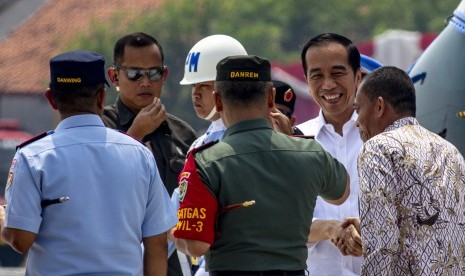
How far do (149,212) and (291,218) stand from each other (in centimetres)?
62

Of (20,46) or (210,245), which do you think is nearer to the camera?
(210,245)

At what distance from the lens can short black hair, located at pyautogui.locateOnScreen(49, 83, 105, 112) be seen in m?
6.13

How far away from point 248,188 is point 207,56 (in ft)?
6.23

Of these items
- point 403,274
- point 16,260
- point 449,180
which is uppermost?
point 449,180

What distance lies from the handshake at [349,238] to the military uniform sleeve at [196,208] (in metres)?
1.02

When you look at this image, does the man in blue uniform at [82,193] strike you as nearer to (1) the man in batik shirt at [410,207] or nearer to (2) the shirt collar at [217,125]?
(1) the man in batik shirt at [410,207]

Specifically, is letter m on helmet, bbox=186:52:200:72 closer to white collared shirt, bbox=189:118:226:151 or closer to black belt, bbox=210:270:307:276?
white collared shirt, bbox=189:118:226:151

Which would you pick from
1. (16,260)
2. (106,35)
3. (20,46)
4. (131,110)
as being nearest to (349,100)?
(131,110)

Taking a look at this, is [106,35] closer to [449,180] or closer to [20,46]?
[20,46]

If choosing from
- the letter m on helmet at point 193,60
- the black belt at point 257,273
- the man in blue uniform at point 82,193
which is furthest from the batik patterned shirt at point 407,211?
the letter m on helmet at point 193,60

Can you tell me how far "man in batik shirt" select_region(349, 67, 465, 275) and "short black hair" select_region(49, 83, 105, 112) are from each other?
1214mm

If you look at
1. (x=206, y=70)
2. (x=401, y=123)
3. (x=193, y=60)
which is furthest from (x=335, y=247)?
(x=193, y=60)

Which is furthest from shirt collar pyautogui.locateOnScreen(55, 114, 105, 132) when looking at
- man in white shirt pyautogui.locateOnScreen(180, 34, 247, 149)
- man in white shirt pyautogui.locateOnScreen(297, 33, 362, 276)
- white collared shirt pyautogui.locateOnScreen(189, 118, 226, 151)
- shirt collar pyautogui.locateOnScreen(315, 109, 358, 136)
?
shirt collar pyautogui.locateOnScreen(315, 109, 358, 136)

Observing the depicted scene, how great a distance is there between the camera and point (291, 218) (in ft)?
19.9
